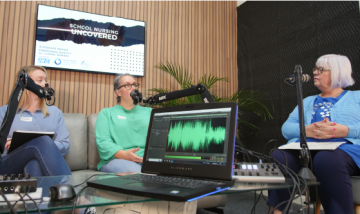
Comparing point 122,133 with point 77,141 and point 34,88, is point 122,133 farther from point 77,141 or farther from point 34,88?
point 34,88

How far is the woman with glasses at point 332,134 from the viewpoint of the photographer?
142cm

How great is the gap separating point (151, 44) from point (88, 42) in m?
0.78

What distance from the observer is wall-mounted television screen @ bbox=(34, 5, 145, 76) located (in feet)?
8.93

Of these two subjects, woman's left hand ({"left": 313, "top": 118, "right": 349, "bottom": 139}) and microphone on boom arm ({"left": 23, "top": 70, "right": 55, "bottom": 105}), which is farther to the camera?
woman's left hand ({"left": 313, "top": 118, "right": 349, "bottom": 139})

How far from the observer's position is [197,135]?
3.26ft

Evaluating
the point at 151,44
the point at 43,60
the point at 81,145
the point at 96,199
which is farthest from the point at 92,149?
the point at 96,199

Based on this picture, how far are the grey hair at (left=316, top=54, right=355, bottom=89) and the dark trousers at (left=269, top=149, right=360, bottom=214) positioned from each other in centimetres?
72

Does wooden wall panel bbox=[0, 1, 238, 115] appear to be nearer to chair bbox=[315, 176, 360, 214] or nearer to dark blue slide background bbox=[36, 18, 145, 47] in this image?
dark blue slide background bbox=[36, 18, 145, 47]

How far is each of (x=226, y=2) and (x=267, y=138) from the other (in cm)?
211

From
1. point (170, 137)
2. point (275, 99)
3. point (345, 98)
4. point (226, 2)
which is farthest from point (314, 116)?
point (226, 2)

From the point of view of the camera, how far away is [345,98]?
1.97 m

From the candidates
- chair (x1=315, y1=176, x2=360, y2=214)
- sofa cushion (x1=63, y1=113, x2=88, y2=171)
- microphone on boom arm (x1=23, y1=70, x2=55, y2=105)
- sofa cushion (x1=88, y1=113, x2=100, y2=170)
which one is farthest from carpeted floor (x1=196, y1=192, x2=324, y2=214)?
microphone on boom arm (x1=23, y1=70, x2=55, y2=105)

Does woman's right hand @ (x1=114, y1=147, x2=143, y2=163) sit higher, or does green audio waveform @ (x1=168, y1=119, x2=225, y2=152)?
green audio waveform @ (x1=168, y1=119, x2=225, y2=152)

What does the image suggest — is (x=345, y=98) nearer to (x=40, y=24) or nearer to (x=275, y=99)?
(x=275, y=99)
